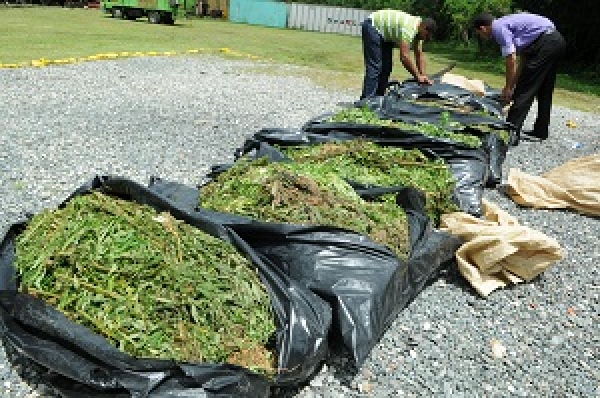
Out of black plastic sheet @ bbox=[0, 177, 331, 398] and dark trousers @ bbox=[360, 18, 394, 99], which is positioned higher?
dark trousers @ bbox=[360, 18, 394, 99]

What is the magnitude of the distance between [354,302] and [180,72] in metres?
8.34

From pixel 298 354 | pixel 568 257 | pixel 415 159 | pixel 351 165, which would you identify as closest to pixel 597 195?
pixel 568 257

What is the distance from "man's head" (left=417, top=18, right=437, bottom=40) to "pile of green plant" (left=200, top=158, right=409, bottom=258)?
4.12m

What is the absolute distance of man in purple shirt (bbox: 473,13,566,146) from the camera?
21.2 ft

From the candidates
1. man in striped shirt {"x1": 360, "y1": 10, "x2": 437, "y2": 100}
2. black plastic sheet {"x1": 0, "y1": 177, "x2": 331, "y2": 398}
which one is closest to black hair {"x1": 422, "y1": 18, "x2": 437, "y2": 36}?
man in striped shirt {"x1": 360, "y1": 10, "x2": 437, "y2": 100}

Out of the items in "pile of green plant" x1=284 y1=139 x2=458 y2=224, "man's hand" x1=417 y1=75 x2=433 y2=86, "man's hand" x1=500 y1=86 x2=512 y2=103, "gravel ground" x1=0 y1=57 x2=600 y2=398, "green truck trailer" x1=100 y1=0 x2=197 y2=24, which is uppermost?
"green truck trailer" x1=100 y1=0 x2=197 y2=24

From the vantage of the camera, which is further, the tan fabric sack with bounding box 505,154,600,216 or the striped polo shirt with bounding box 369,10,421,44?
the striped polo shirt with bounding box 369,10,421,44

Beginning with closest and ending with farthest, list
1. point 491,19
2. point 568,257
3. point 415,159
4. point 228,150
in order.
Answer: point 568,257, point 415,159, point 228,150, point 491,19

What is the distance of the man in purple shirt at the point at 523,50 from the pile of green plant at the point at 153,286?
510 cm

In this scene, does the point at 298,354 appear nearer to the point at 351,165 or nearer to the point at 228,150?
the point at 351,165

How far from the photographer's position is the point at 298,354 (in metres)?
2.22

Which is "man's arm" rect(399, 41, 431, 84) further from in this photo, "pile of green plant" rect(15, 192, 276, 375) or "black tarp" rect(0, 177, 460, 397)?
"pile of green plant" rect(15, 192, 276, 375)

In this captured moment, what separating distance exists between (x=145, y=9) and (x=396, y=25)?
60.5 ft

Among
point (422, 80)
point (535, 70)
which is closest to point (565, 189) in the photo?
point (535, 70)
